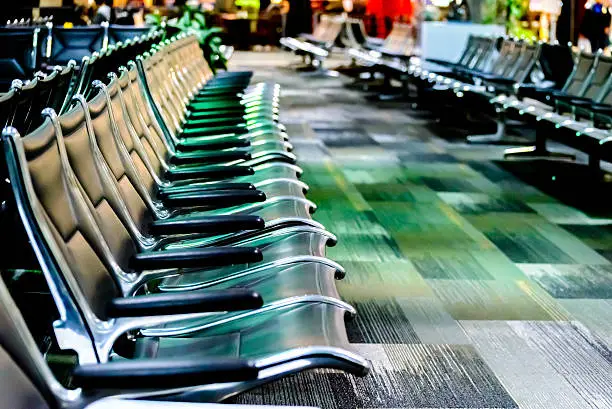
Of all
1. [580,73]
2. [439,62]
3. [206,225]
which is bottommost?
[439,62]

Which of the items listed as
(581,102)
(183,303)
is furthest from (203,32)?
(183,303)

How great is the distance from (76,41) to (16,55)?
1.51 m

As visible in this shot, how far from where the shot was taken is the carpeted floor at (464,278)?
10.1ft

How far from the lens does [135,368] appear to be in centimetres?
163

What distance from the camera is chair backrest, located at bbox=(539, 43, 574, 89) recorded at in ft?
28.9

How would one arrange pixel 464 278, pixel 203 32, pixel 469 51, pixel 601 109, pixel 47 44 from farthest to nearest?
pixel 469 51, pixel 203 32, pixel 47 44, pixel 601 109, pixel 464 278

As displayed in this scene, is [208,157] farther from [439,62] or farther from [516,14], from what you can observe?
[516,14]

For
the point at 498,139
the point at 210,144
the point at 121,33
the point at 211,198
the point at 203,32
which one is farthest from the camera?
the point at 203,32

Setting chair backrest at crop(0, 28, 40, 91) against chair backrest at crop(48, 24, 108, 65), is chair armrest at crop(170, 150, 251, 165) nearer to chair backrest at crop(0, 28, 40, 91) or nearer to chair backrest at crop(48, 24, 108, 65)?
chair backrest at crop(0, 28, 40, 91)

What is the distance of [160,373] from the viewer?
1638mm

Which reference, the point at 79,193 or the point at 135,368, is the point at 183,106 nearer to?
the point at 79,193

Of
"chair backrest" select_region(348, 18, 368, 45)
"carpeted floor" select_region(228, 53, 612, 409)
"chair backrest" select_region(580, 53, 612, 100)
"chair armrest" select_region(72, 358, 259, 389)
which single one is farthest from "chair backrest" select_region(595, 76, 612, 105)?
"chair backrest" select_region(348, 18, 368, 45)

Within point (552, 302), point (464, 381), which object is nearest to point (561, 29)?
point (552, 302)

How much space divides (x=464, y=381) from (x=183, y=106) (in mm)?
2856
